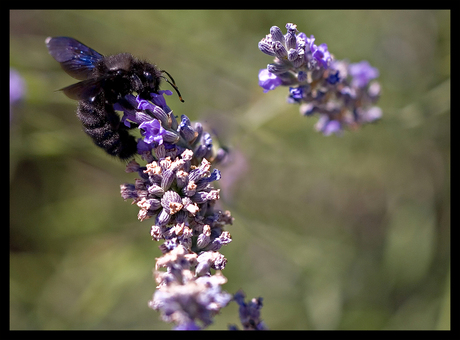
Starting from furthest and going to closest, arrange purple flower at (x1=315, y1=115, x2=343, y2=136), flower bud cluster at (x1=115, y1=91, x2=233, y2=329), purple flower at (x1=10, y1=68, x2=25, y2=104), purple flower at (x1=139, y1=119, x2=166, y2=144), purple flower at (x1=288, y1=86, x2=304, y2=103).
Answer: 1. purple flower at (x1=10, y1=68, x2=25, y2=104)
2. purple flower at (x1=315, y1=115, x2=343, y2=136)
3. purple flower at (x1=288, y1=86, x2=304, y2=103)
4. purple flower at (x1=139, y1=119, x2=166, y2=144)
5. flower bud cluster at (x1=115, y1=91, x2=233, y2=329)

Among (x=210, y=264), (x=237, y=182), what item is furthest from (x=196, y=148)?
(x=237, y=182)

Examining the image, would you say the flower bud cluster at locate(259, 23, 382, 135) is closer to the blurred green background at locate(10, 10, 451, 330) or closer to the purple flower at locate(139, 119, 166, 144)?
the purple flower at locate(139, 119, 166, 144)

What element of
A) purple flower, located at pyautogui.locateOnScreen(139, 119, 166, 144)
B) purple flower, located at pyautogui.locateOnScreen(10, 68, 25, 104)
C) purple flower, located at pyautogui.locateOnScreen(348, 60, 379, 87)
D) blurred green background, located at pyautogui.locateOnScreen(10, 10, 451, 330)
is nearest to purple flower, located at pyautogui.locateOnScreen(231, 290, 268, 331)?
purple flower, located at pyautogui.locateOnScreen(139, 119, 166, 144)

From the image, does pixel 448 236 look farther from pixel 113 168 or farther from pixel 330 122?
pixel 113 168

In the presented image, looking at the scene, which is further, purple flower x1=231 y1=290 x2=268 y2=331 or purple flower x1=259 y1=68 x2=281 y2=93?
purple flower x1=259 y1=68 x2=281 y2=93

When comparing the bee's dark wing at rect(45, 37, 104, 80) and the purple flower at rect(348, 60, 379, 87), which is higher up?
the purple flower at rect(348, 60, 379, 87)

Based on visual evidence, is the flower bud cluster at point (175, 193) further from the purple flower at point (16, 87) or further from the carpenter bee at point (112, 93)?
the purple flower at point (16, 87)
